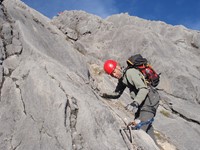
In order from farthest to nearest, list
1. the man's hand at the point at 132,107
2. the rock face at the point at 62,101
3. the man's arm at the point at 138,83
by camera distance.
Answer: the man's arm at the point at 138,83, the man's hand at the point at 132,107, the rock face at the point at 62,101

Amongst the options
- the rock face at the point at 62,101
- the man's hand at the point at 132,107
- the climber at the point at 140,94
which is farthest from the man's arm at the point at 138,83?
the rock face at the point at 62,101

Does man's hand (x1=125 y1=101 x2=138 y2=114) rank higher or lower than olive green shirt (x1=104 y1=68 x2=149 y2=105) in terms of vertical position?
lower

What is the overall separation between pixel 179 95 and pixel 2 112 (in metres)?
19.8

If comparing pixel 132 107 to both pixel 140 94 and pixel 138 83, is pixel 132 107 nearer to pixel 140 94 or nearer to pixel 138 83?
pixel 140 94

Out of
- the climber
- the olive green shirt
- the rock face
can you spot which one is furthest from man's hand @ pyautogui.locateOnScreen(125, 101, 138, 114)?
the rock face

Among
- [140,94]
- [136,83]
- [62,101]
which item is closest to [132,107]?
[140,94]

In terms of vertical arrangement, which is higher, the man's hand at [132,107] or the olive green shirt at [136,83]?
the olive green shirt at [136,83]

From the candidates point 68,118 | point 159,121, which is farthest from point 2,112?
point 159,121

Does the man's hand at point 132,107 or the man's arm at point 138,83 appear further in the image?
the man's arm at point 138,83

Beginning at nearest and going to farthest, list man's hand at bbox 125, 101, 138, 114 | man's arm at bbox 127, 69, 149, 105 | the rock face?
the rock face
man's hand at bbox 125, 101, 138, 114
man's arm at bbox 127, 69, 149, 105

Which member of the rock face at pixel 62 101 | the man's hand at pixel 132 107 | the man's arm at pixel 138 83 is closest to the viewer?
the rock face at pixel 62 101

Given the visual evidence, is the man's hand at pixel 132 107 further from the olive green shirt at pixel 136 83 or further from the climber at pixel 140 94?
the olive green shirt at pixel 136 83

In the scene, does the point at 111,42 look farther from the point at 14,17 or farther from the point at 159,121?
the point at 14,17

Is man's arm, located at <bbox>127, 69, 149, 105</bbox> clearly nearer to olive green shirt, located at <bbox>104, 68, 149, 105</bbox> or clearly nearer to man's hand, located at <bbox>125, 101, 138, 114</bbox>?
olive green shirt, located at <bbox>104, 68, 149, 105</bbox>
